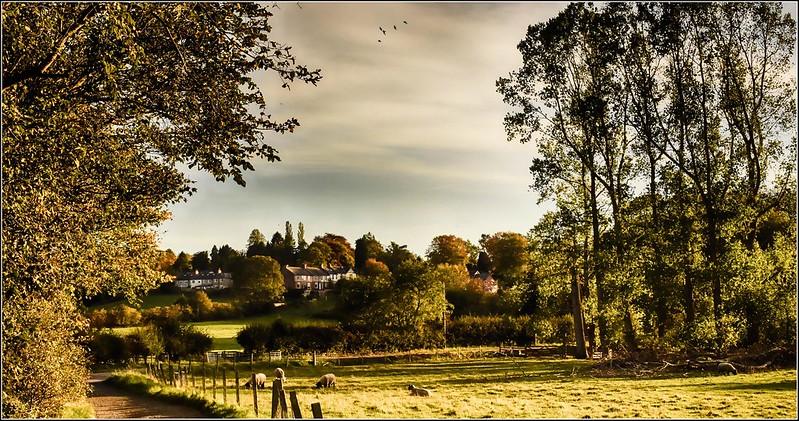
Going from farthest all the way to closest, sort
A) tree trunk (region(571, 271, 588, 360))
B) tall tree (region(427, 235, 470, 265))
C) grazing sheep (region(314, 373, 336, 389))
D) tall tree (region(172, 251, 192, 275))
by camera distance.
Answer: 1. tall tree (region(172, 251, 192, 275))
2. tall tree (region(427, 235, 470, 265))
3. tree trunk (region(571, 271, 588, 360))
4. grazing sheep (region(314, 373, 336, 389))

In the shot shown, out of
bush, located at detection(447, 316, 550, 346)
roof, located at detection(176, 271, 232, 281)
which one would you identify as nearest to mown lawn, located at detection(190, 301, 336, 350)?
bush, located at detection(447, 316, 550, 346)

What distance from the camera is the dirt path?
19734 millimetres

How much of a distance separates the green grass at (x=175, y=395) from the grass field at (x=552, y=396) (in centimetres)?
82

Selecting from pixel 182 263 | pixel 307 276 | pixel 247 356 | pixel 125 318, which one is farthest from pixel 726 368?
pixel 182 263

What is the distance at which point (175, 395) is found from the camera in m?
23.5

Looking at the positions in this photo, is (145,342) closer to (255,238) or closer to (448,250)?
(448,250)

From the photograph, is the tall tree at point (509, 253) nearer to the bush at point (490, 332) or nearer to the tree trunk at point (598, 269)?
the bush at point (490, 332)

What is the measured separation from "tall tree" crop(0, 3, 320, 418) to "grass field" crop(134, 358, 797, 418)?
763 cm

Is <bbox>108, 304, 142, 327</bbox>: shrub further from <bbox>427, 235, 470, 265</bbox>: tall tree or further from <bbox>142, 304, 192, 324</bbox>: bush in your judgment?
<bbox>427, 235, 470, 265</bbox>: tall tree

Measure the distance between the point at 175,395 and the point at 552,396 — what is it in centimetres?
1284

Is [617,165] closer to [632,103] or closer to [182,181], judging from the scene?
[632,103]

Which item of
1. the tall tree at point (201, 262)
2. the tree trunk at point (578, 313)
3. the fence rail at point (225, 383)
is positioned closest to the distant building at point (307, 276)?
the tall tree at point (201, 262)

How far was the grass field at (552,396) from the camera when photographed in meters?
17.4

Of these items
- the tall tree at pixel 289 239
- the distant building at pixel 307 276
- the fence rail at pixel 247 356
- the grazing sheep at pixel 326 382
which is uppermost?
the tall tree at pixel 289 239
